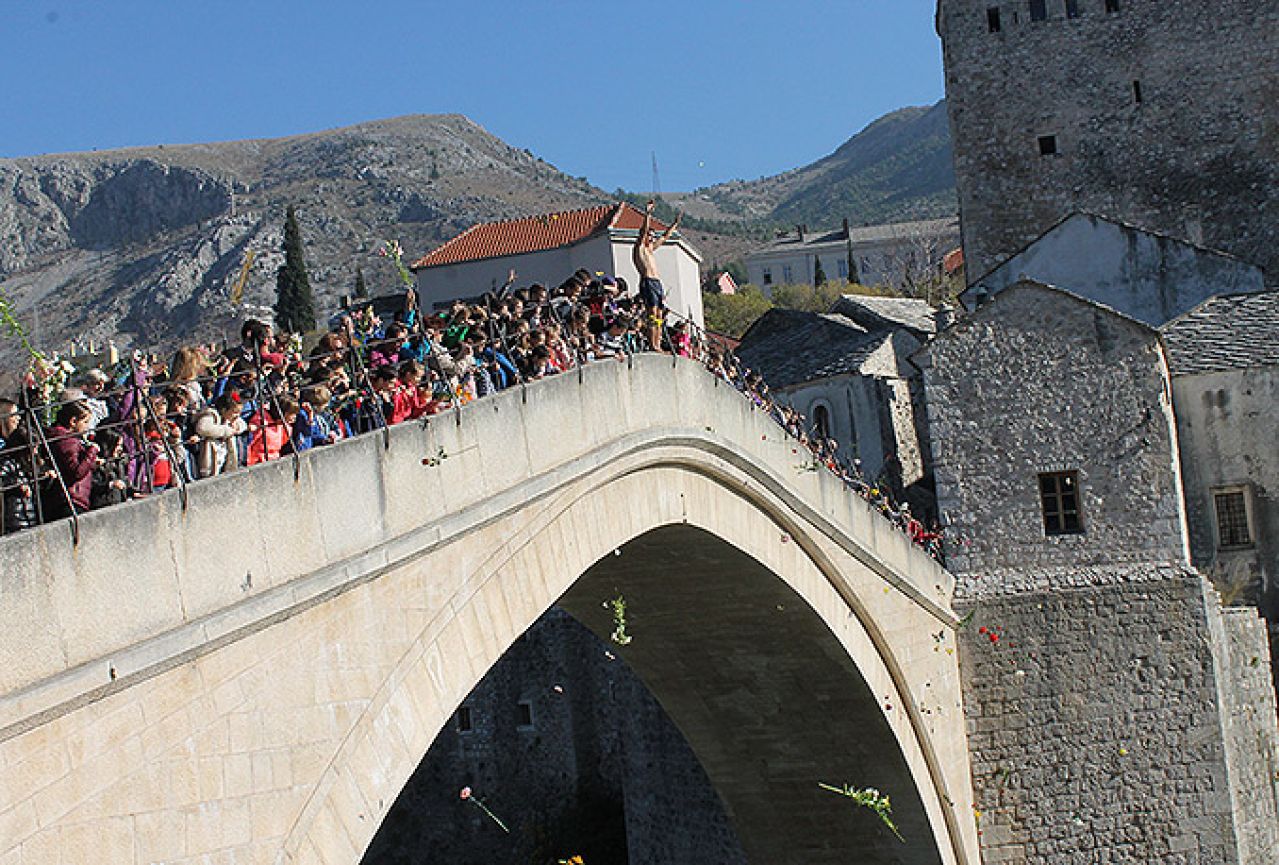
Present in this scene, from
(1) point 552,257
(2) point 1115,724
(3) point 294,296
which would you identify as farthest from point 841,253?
(2) point 1115,724

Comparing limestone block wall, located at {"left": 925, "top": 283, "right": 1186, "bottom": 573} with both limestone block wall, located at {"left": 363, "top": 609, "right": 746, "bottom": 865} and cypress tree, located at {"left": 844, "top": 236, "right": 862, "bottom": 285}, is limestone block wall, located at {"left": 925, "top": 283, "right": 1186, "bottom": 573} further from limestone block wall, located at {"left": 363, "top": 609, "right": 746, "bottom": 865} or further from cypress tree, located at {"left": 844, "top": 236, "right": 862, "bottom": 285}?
cypress tree, located at {"left": 844, "top": 236, "right": 862, "bottom": 285}

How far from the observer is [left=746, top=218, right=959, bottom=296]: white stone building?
8856 centimetres

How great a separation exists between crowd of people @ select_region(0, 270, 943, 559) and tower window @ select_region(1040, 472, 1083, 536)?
7.09 metres

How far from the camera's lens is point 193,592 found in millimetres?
7250

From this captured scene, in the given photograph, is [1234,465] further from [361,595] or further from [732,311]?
[732,311]

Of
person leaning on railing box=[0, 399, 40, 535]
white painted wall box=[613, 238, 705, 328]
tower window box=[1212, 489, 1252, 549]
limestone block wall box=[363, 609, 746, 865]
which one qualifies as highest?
white painted wall box=[613, 238, 705, 328]

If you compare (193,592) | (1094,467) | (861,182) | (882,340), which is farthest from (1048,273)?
(861,182)

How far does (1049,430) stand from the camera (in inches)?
786

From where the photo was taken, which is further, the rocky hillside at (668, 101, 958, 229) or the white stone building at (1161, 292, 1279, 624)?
the rocky hillside at (668, 101, 958, 229)

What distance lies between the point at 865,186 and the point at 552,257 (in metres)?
117

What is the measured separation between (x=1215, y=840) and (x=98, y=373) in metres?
15.2

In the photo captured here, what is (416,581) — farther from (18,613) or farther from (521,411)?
(18,613)

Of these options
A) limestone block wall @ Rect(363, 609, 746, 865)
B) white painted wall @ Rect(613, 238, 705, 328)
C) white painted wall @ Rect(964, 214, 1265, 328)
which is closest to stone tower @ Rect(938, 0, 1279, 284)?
white painted wall @ Rect(964, 214, 1265, 328)

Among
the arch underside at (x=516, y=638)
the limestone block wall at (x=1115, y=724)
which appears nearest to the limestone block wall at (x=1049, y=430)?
the limestone block wall at (x=1115, y=724)
